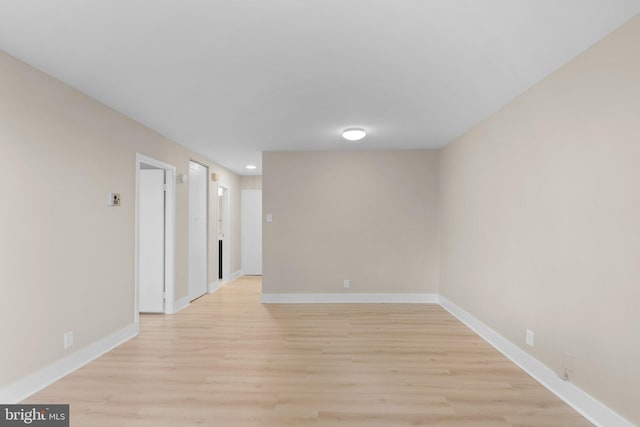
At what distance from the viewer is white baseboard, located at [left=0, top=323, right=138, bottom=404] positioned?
246cm

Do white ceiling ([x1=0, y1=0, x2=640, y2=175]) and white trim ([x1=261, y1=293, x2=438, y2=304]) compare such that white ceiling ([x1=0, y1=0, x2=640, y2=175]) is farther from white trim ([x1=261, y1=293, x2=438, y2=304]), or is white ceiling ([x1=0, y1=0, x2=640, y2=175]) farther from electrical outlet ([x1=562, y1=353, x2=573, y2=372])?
white trim ([x1=261, y1=293, x2=438, y2=304])

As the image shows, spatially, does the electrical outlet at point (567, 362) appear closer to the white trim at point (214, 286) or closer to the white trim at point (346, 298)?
the white trim at point (346, 298)

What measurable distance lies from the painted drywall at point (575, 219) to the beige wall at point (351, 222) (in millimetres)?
1718

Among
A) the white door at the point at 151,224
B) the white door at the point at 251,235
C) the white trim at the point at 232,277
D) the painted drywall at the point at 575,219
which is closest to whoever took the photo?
the painted drywall at the point at 575,219

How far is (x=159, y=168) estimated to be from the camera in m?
4.79

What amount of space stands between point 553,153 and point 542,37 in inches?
36.7

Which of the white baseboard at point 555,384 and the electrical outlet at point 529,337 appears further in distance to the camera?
the electrical outlet at point 529,337

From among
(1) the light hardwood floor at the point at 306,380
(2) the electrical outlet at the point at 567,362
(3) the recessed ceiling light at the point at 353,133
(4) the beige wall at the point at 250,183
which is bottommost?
(1) the light hardwood floor at the point at 306,380

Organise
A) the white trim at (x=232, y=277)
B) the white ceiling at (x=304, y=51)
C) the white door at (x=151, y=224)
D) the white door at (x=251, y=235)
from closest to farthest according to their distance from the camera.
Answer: the white ceiling at (x=304, y=51) → the white door at (x=151, y=224) → the white trim at (x=232, y=277) → the white door at (x=251, y=235)

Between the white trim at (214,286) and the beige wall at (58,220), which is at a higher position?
the beige wall at (58,220)

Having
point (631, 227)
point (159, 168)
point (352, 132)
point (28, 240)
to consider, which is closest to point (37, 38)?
point (28, 240)
